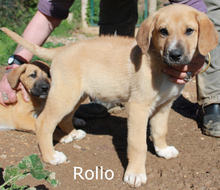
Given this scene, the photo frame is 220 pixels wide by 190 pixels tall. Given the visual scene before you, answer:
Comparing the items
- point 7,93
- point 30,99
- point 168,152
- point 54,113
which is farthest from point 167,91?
point 7,93

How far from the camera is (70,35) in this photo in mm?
9922

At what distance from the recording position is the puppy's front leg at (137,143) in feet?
9.23

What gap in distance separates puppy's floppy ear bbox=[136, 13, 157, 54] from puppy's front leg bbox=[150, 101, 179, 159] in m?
0.85

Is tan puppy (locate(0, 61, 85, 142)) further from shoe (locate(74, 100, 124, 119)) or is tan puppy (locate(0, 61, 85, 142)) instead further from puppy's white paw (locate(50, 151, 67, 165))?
shoe (locate(74, 100, 124, 119))

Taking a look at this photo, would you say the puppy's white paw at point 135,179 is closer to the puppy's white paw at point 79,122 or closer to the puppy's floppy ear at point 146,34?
the puppy's floppy ear at point 146,34

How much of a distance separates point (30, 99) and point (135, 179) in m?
2.02

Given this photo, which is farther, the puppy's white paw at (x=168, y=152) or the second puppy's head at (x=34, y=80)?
the second puppy's head at (x=34, y=80)

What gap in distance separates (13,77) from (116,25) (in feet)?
5.89

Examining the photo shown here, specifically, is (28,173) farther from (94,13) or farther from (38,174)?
(94,13)

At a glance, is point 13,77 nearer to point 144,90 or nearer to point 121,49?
point 121,49

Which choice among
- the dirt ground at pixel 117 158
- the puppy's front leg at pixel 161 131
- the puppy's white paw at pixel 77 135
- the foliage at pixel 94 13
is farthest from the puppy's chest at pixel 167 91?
the foliage at pixel 94 13

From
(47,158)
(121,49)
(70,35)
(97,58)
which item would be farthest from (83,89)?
(70,35)

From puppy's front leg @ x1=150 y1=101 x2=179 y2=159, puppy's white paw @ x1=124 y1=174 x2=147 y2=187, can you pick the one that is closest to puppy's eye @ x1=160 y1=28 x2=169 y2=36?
puppy's front leg @ x1=150 y1=101 x2=179 y2=159

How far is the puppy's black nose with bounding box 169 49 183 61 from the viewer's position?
250cm
